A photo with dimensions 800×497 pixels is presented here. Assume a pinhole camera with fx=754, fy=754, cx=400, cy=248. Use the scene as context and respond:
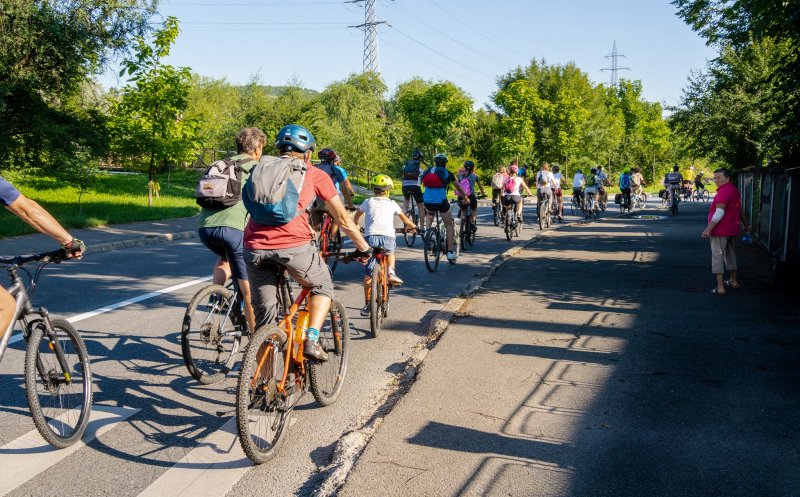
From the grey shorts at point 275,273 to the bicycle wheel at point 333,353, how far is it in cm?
49

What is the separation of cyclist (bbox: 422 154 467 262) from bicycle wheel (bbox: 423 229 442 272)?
0.44m

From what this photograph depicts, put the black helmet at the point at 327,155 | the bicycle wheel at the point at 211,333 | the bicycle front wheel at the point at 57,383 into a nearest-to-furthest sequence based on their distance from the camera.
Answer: the bicycle front wheel at the point at 57,383
the bicycle wheel at the point at 211,333
the black helmet at the point at 327,155

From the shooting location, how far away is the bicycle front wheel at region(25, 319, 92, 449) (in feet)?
14.2

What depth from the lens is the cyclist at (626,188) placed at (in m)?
30.7

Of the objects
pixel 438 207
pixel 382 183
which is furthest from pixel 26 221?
pixel 438 207

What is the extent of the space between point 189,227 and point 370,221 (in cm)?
1209

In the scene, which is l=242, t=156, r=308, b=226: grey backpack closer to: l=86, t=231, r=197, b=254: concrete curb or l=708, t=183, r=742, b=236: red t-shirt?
l=708, t=183, r=742, b=236: red t-shirt

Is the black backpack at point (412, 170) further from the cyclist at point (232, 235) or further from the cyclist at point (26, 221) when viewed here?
the cyclist at point (26, 221)

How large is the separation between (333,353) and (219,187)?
1.50m

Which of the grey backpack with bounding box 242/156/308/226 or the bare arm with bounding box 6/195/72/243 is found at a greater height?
the grey backpack with bounding box 242/156/308/226

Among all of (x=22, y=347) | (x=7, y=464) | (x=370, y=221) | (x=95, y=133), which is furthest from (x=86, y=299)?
(x=95, y=133)

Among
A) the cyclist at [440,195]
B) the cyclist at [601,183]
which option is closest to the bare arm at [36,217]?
the cyclist at [440,195]

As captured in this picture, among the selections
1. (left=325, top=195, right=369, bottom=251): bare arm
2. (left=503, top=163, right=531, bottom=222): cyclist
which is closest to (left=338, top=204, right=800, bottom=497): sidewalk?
(left=325, top=195, right=369, bottom=251): bare arm

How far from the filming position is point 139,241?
16.0 meters
